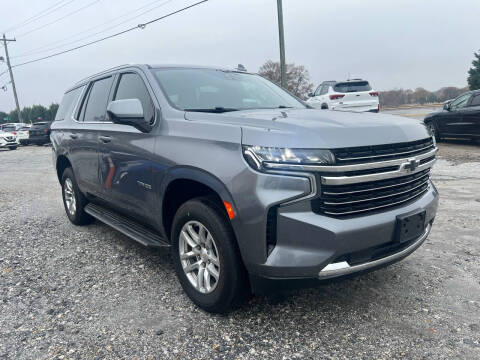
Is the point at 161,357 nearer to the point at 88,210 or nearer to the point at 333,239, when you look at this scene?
the point at 333,239

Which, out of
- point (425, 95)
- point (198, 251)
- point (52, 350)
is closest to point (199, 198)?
point (198, 251)

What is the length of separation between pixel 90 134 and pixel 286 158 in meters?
2.82

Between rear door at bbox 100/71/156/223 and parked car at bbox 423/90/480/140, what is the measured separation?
10371 mm

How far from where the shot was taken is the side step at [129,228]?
327 cm

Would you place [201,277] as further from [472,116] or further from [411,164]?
[472,116]

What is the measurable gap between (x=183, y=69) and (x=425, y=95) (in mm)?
48223

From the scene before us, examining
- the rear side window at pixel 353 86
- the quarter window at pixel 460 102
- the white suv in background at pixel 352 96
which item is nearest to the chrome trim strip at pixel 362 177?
the quarter window at pixel 460 102

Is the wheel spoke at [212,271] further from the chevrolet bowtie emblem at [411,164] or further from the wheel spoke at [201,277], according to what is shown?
the chevrolet bowtie emblem at [411,164]

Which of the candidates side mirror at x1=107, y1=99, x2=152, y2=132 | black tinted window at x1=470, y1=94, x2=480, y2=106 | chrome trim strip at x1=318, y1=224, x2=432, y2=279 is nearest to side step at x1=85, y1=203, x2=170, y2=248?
side mirror at x1=107, y1=99, x2=152, y2=132

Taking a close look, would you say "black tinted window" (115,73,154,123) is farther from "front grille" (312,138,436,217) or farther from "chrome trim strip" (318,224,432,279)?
"chrome trim strip" (318,224,432,279)

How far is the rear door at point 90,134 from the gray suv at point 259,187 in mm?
703

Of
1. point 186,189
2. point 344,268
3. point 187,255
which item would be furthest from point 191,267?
point 344,268

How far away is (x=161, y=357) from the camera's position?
7.84 feet

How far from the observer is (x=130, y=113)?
10.3ft
